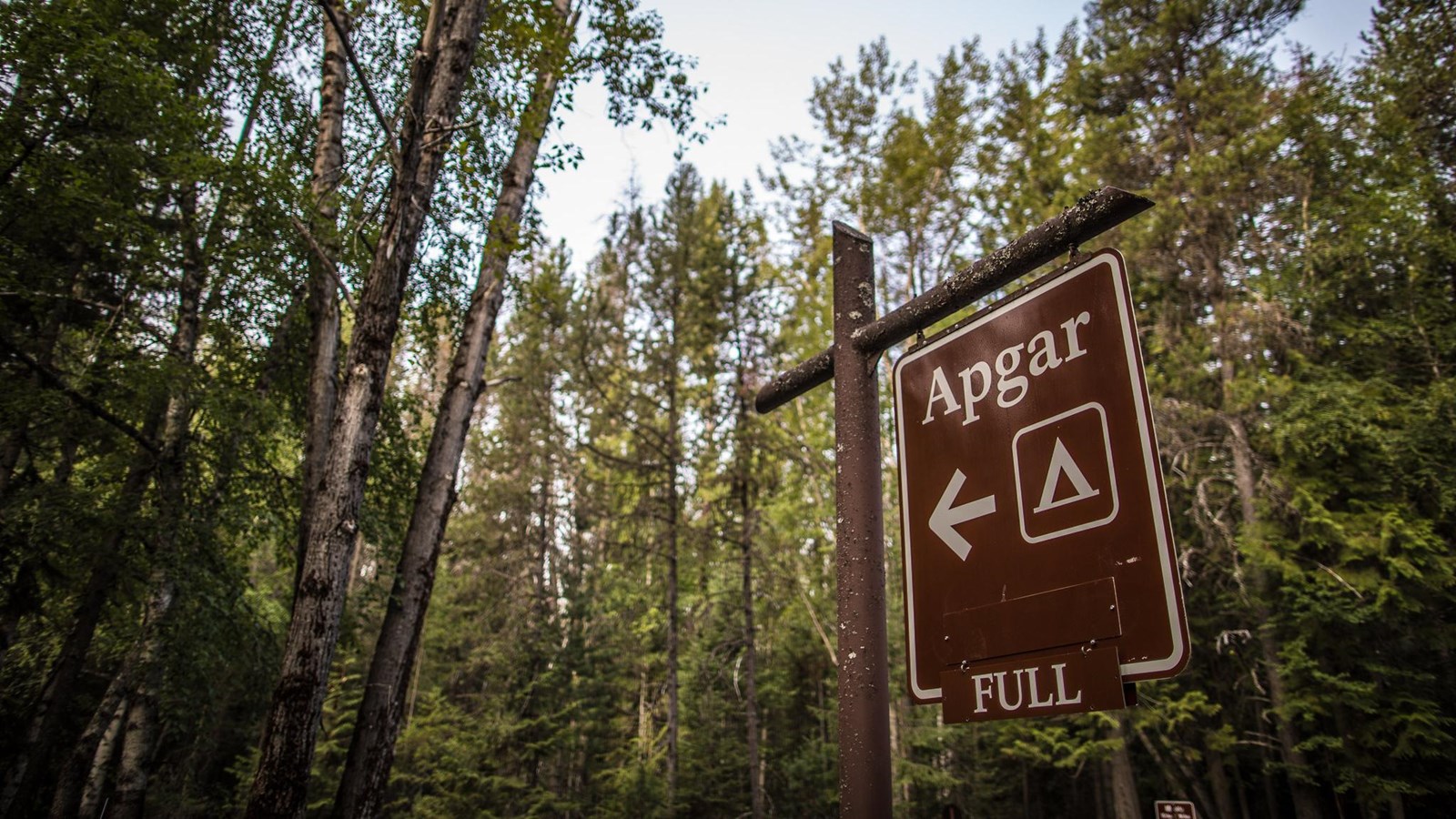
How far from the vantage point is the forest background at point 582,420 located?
22.4 feet

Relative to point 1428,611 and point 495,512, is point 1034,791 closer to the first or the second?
point 1428,611

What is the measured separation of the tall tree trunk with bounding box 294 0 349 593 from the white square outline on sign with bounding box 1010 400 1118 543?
5975 millimetres

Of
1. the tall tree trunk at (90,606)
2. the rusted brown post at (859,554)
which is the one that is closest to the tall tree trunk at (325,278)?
the tall tree trunk at (90,606)

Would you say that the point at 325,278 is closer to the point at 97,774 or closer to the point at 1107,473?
the point at 1107,473

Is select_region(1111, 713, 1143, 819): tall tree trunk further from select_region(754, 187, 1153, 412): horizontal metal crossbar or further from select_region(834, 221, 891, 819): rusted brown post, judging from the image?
select_region(754, 187, 1153, 412): horizontal metal crossbar

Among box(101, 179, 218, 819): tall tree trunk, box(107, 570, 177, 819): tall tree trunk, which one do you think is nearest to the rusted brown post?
box(101, 179, 218, 819): tall tree trunk

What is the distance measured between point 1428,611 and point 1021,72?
13.2 meters

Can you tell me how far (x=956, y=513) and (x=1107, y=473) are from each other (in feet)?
1.55

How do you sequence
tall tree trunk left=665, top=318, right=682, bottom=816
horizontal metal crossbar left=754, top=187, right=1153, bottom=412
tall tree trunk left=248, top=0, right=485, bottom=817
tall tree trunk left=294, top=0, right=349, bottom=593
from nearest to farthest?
horizontal metal crossbar left=754, top=187, right=1153, bottom=412 → tall tree trunk left=248, top=0, right=485, bottom=817 → tall tree trunk left=294, top=0, right=349, bottom=593 → tall tree trunk left=665, top=318, right=682, bottom=816

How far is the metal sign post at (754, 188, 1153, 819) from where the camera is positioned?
78.7 inches

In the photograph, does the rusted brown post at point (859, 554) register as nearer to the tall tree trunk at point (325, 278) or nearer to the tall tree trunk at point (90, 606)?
the tall tree trunk at point (325, 278)

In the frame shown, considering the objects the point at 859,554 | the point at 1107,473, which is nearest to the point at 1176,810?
the point at 859,554

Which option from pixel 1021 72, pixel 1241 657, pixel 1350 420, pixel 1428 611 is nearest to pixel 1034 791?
pixel 1241 657

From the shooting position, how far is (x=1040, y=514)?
1744 millimetres
